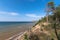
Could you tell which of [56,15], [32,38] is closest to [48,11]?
[56,15]

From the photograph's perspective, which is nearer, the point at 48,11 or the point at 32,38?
the point at 32,38

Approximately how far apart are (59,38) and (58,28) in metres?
2.73

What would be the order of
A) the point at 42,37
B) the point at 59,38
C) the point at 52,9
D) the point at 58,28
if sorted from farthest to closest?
the point at 58,28 < the point at 52,9 < the point at 59,38 < the point at 42,37

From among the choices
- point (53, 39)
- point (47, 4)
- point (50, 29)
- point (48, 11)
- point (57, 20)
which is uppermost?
point (47, 4)

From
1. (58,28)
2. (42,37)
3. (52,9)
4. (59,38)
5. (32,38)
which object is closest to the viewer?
(32,38)

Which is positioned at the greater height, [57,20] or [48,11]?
[48,11]

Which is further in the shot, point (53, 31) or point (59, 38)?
point (53, 31)

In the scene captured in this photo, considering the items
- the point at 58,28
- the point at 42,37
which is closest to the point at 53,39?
the point at 42,37

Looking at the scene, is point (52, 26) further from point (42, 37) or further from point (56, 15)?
point (42, 37)

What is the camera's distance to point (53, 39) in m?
11.9

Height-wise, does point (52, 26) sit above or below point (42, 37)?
above

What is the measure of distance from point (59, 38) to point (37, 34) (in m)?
3.12

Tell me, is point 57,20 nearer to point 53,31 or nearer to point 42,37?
point 53,31

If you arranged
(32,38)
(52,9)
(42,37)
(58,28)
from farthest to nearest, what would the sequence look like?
(58,28) → (52,9) → (42,37) → (32,38)
